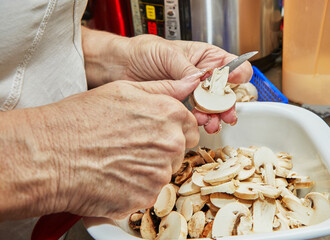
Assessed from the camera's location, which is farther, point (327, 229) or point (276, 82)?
point (276, 82)

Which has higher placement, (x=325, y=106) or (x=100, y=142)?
(x=100, y=142)

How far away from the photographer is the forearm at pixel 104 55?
2.67 feet

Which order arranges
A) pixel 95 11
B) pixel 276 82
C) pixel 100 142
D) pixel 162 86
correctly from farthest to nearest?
pixel 95 11 < pixel 276 82 < pixel 162 86 < pixel 100 142

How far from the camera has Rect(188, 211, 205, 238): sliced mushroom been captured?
59 cm

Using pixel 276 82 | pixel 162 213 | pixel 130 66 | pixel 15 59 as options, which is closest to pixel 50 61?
pixel 15 59

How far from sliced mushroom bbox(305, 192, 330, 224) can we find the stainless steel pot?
0.57m

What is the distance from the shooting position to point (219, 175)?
24.6 inches

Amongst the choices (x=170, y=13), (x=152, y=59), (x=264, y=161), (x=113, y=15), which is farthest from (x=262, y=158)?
(x=113, y=15)

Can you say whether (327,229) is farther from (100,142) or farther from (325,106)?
(325,106)

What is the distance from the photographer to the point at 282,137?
757 mm

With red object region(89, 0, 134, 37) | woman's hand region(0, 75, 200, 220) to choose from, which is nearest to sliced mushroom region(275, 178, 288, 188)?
woman's hand region(0, 75, 200, 220)

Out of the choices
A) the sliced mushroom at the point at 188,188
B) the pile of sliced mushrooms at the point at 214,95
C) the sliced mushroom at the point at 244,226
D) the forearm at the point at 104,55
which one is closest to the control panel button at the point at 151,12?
the forearm at the point at 104,55

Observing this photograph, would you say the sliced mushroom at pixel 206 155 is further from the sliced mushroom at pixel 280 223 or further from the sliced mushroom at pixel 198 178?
the sliced mushroom at pixel 280 223

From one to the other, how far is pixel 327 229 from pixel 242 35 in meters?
0.69
